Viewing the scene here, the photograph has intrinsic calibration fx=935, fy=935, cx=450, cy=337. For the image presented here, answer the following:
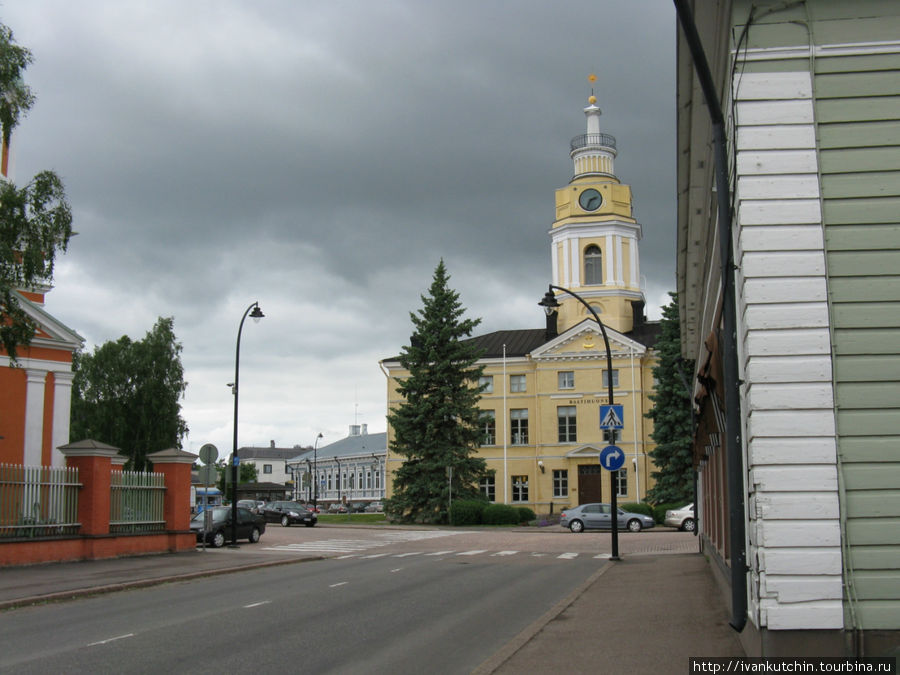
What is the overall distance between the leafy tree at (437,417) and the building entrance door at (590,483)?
12.5 m

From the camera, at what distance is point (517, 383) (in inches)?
2680

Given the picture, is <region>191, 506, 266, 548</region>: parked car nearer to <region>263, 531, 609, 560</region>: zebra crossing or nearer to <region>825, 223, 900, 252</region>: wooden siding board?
<region>263, 531, 609, 560</region>: zebra crossing

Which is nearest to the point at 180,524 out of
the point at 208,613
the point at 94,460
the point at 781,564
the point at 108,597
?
the point at 94,460

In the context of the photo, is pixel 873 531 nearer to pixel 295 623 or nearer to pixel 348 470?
pixel 295 623

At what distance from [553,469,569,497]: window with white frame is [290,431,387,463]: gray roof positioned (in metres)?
39.5

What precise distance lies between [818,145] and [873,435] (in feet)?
8.05

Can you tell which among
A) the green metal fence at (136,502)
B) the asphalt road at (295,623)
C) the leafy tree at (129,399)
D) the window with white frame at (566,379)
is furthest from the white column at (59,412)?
the window with white frame at (566,379)

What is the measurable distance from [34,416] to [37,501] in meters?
8.18

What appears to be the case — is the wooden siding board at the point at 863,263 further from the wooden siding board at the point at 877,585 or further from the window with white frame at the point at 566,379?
the window with white frame at the point at 566,379

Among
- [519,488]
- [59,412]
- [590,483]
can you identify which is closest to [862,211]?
[59,412]

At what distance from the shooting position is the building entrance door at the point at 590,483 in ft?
209

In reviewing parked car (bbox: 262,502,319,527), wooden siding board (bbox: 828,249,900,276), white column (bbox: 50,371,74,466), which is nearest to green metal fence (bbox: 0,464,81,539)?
white column (bbox: 50,371,74,466)

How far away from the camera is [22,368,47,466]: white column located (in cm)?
2816

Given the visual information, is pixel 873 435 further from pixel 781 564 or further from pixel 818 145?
pixel 818 145
